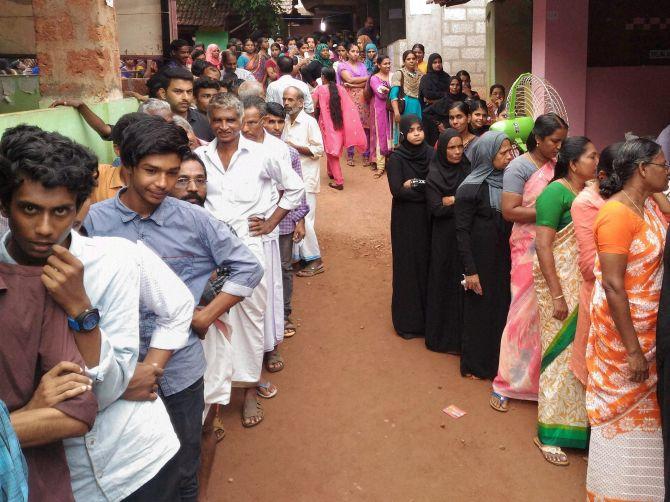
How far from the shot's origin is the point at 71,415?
155cm

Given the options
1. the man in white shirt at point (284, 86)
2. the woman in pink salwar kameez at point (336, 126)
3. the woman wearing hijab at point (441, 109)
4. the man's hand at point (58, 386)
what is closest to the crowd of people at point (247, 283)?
the man's hand at point (58, 386)

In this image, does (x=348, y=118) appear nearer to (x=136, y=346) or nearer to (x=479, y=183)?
(x=479, y=183)

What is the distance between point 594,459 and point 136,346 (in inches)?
89.9

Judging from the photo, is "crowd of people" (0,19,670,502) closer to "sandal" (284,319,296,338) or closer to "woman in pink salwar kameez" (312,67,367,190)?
"sandal" (284,319,296,338)

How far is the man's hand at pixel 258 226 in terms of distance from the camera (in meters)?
4.01

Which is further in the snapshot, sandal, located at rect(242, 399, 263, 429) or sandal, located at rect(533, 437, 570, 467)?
sandal, located at rect(242, 399, 263, 429)

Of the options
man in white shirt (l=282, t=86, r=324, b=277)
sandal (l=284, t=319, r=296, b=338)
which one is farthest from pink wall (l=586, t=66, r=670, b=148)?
sandal (l=284, t=319, r=296, b=338)

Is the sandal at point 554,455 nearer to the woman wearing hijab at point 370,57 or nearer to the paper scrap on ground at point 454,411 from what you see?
the paper scrap on ground at point 454,411

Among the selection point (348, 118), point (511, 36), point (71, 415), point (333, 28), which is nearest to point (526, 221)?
point (71, 415)

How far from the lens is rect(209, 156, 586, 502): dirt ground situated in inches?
138

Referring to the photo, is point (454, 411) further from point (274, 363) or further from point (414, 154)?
point (414, 154)

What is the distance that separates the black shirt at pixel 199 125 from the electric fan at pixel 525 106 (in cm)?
218

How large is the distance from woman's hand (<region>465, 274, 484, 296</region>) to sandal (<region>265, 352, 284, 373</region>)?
1.47 meters

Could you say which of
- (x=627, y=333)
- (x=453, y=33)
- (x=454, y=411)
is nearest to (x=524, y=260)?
(x=454, y=411)
